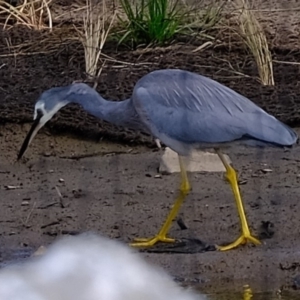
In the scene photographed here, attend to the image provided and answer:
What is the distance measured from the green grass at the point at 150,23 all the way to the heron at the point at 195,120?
10.4ft

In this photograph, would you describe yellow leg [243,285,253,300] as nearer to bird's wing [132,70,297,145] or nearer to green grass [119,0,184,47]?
bird's wing [132,70,297,145]

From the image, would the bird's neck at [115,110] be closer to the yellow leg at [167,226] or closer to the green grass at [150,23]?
the yellow leg at [167,226]

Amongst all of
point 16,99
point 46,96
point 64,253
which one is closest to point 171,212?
point 46,96

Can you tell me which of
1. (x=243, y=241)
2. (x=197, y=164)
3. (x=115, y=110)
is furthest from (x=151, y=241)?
(x=197, y=164)

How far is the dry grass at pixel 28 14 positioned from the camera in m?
9.49

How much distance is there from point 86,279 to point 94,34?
7408 millimetres

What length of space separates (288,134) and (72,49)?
3863 mm

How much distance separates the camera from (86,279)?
0.94 metres

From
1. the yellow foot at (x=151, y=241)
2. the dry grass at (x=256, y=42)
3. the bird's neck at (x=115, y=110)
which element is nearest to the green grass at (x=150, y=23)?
the dry grass at (x=256, y=42)

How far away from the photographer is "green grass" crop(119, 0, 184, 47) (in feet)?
28.1

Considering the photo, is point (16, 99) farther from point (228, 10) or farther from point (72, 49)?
point (228, 10)

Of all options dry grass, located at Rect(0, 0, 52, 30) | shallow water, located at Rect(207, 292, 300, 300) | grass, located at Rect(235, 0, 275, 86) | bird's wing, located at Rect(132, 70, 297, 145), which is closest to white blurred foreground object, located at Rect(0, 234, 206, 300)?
shallow water, located at Rect(207, 292, 300, 300)

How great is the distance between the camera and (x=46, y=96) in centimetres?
566

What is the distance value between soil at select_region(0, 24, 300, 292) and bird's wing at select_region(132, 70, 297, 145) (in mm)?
499
